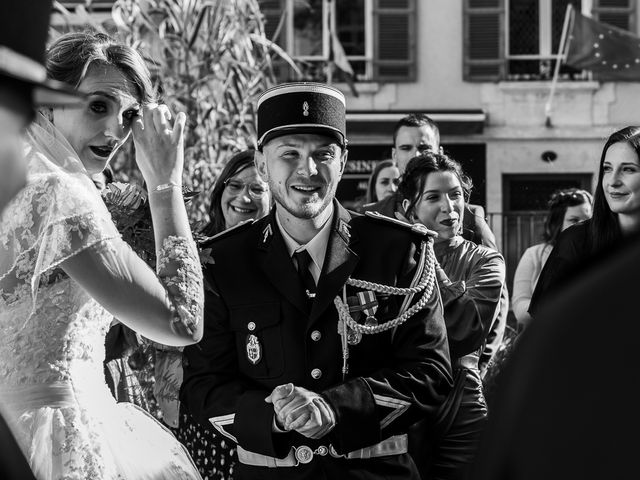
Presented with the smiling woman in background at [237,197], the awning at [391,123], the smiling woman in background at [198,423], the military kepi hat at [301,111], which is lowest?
the smiling woman in background at [198,423]

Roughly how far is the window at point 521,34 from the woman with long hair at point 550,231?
34.5 ft

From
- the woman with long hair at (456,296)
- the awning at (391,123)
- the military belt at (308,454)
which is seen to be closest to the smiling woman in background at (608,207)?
the woman with long hair at (456,296)

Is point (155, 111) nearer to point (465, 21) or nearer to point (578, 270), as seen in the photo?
point (578, 270)

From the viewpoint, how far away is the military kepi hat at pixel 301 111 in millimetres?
3715

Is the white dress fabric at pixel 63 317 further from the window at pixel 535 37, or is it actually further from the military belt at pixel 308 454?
the window at pixel 535 37

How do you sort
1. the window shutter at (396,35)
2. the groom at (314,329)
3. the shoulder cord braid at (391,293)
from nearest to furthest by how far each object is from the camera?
the groom at (314,329), the shoulder cord braid at (391,293), the window shutter at (396,35)

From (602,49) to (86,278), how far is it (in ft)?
43.7

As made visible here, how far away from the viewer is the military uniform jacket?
342 centimetres

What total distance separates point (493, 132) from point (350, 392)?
15.1m

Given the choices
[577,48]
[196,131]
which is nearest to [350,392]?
[196,131]

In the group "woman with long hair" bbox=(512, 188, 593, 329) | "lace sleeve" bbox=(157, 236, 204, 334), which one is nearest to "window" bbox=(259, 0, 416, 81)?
"woman with long hair" bbox=(512, 188, 593, 329)

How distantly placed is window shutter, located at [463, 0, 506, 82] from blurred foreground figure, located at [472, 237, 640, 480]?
686 inches

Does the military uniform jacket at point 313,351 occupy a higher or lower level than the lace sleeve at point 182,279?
lower

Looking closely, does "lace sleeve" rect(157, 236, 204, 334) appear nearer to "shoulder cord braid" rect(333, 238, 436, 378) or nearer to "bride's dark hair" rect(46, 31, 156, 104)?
"bride's dark hair" rect(46, 31, 156, 104)
